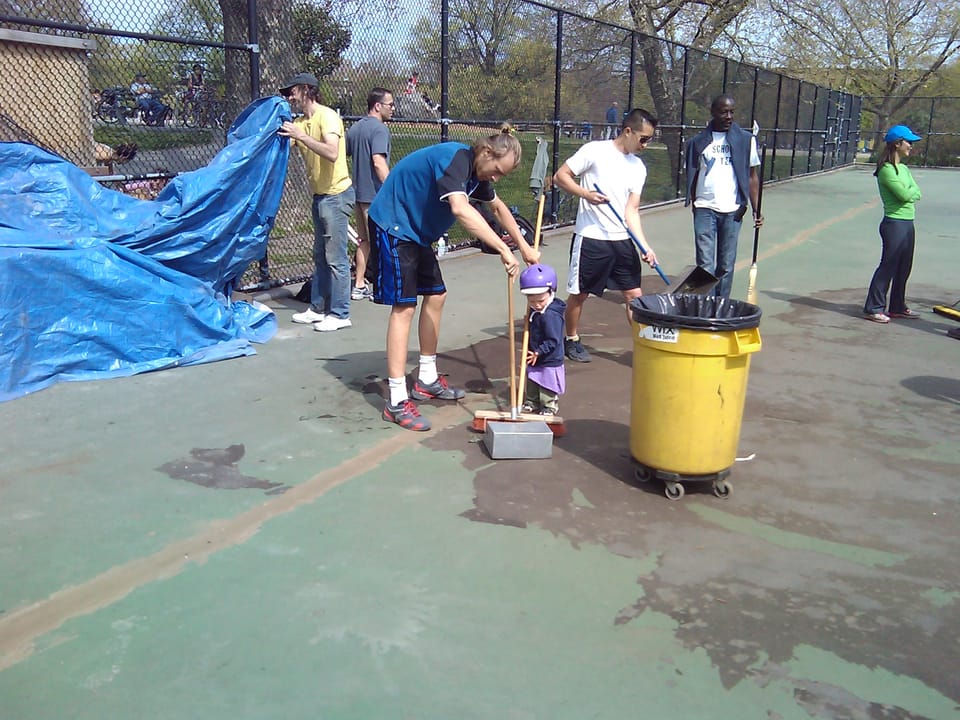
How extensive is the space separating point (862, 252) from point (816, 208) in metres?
6.00

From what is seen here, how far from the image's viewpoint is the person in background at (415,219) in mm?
4773

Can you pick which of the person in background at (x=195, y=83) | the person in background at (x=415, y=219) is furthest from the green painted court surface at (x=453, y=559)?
the person in background at (x=195, y=83)

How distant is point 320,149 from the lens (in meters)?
6.90

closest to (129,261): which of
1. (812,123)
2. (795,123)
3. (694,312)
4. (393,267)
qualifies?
(393,267)

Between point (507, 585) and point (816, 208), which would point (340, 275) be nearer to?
point (507, 585)

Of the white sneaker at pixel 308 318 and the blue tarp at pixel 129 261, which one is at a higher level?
the blue tarp at pixel 129 261

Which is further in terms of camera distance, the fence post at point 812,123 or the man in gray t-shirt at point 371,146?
the fence post at point 812,123

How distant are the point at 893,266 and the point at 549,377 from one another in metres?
4.65

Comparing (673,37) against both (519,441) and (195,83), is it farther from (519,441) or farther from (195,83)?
(519,441)

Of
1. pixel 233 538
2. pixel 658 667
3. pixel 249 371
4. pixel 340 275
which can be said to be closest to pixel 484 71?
pixel 340 275

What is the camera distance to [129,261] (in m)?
6.05

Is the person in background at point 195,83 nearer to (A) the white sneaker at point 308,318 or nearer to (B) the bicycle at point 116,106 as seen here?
(B) the bicycle at point 116,106

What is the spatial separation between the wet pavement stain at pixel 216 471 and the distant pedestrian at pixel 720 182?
4054 mm

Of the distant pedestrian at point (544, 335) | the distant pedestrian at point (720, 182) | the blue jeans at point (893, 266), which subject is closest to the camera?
the distant pedestrian at point (544, 335)
